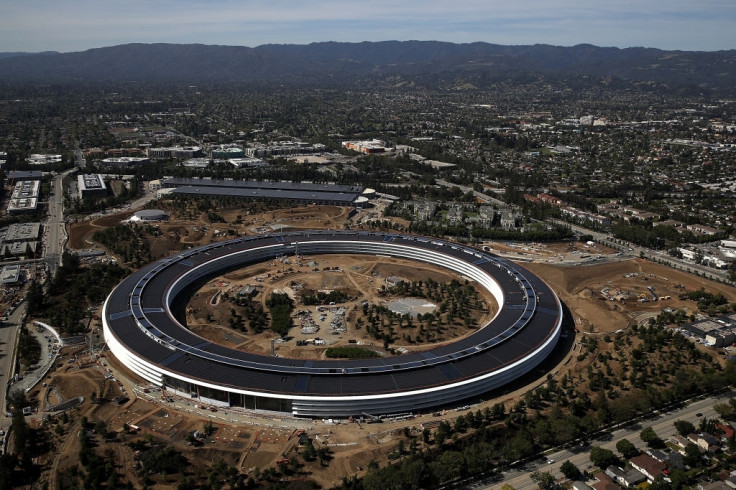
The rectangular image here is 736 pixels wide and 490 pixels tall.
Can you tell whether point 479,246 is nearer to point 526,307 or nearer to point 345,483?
point 526,307

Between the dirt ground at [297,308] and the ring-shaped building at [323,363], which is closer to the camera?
the dirt ground at [297,308]

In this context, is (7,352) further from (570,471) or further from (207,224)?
(570,471)

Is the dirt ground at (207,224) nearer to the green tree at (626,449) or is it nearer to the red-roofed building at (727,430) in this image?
the green tree at (626,449)

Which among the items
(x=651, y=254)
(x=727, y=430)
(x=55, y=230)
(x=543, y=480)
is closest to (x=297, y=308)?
(x=543, y=480)

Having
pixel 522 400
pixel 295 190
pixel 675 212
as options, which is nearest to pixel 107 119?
pixel 295 190

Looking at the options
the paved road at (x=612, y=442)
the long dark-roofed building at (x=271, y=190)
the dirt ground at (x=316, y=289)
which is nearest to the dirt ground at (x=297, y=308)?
the dirt ground at (x=316, y=289)

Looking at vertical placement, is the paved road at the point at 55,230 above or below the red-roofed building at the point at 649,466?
above
